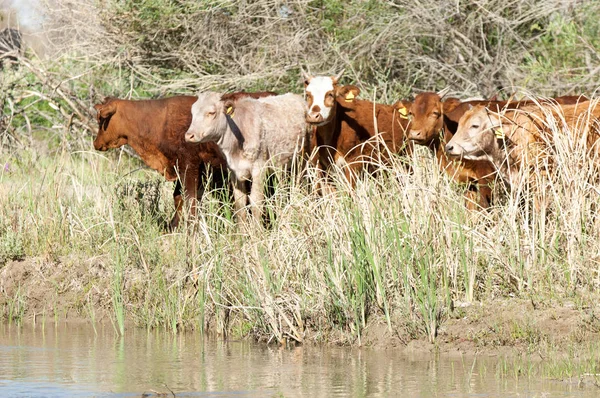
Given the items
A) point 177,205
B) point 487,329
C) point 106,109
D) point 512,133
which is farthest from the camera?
point 106,109

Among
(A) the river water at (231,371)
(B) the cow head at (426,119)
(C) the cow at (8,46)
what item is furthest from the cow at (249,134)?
(C) the cow at (8,46)

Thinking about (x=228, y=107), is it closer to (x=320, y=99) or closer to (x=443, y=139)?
(x=320, y=99)

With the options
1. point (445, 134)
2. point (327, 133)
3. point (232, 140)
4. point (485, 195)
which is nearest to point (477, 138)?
point (485, 195)

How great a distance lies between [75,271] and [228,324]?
2.12 meters

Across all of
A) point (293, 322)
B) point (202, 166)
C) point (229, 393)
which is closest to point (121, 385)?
point (229, 393)

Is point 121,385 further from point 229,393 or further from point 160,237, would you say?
point 160,237

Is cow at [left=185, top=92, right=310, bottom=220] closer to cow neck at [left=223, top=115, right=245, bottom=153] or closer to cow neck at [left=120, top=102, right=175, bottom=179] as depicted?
cow neck at [left=223, top=115, right=245, bottom=153]

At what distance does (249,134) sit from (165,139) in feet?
3.80

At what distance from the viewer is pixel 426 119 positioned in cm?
1109

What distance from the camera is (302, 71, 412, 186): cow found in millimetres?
11523

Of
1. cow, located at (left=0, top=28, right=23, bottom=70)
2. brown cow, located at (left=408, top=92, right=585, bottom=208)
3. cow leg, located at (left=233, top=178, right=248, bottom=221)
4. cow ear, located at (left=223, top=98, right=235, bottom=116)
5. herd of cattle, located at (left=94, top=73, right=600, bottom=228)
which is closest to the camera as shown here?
herd of cattle, located at (left=94, top=73, right=600, bottom=228)

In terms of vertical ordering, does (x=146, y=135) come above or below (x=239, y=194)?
above

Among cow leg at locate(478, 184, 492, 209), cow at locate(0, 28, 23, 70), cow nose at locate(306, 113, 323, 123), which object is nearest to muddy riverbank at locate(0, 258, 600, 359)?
cow nose at locate(306, 113, 323, 123)

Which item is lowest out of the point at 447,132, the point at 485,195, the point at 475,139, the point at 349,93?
the point at 485,195
